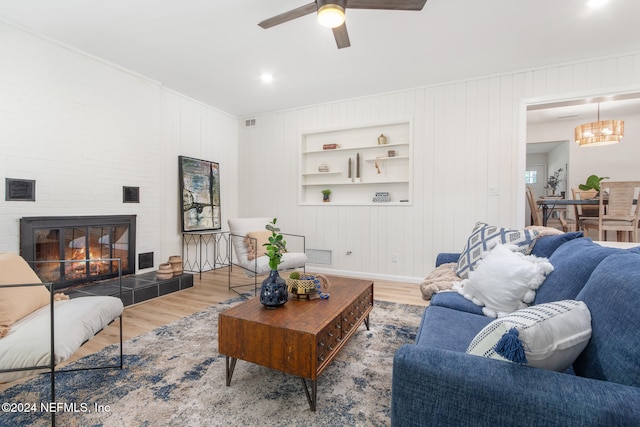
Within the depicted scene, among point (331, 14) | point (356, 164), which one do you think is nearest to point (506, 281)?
point (331, 14)

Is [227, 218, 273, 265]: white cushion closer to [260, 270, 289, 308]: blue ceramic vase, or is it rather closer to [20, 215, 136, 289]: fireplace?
[20, 215, 136, 289]: fireplace

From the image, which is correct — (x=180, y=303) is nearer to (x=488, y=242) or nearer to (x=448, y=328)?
(x=448, y=328)

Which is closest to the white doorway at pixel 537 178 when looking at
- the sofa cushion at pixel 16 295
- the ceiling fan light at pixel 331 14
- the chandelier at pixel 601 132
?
the chandelier at pixel 601 132

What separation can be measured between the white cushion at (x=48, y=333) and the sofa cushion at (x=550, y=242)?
105 inches

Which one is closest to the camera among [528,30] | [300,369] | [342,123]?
[300,369]

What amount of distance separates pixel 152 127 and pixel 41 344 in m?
3.16

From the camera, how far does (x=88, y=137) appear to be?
10.5 ft

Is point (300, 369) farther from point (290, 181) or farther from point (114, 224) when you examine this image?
point (290, 181)

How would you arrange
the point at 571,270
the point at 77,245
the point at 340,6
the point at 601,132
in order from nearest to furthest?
the point at 571,270 < the point at 340,6 < the point at 77,245 < the point at 601,132

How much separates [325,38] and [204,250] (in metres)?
3.43

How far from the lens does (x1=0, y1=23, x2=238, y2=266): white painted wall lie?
2.65 m

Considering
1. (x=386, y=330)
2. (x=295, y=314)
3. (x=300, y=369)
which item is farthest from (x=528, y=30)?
(x=300, y=369)

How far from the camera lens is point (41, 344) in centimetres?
133

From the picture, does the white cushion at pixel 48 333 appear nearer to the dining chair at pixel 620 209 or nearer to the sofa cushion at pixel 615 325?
the sofa cushion at pixel 615 325
